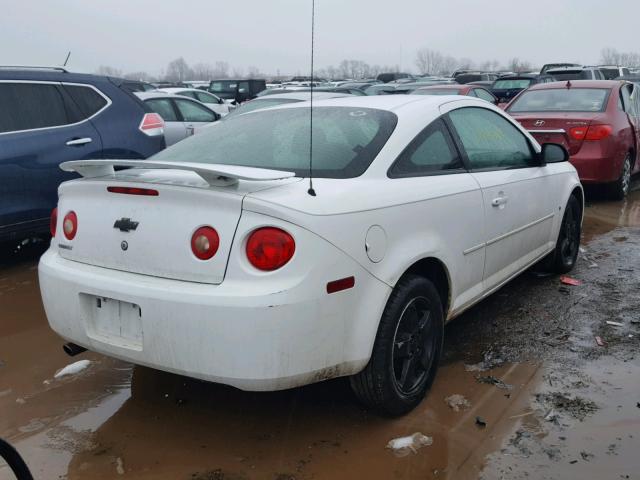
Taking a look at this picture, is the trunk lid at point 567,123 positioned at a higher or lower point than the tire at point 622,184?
higher

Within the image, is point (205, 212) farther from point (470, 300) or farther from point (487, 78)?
point (487, 78)

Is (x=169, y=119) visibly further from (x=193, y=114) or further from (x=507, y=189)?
(x=507, y=189)

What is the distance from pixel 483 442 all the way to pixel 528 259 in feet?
6.25

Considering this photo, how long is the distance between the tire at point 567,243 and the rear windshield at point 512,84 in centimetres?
1572

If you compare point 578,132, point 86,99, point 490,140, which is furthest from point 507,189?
point 578,132

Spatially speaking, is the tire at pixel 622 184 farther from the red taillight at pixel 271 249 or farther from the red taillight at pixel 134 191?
the red taillight at pixel 134 191

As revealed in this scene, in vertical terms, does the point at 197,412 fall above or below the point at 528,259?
below

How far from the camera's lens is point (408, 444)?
2.86 meters

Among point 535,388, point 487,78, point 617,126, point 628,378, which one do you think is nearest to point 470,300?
point 535,388

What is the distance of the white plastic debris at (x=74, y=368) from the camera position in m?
3.61

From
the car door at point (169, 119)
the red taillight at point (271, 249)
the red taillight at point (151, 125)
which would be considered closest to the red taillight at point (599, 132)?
the red taillight at point (151, 125)

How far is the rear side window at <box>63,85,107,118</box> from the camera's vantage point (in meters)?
5.88

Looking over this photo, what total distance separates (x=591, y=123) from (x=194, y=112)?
6.29 meters

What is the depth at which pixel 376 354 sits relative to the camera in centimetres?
283
